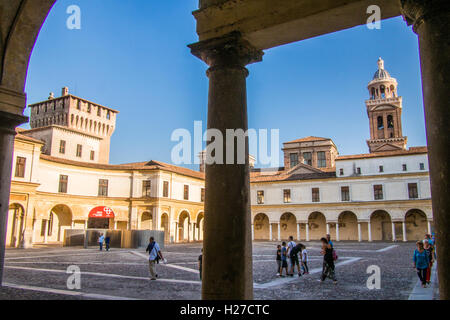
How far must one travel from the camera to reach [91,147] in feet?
162

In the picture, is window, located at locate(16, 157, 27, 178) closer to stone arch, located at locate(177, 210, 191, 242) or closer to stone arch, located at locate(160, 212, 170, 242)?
stone arch, located at locate(160, 212, 170, 242)

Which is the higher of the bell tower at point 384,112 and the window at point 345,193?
the bell tower at point 384,112

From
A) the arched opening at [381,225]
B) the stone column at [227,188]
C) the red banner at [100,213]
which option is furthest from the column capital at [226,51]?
the arched opening at [381,225]

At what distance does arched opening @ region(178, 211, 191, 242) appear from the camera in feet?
145

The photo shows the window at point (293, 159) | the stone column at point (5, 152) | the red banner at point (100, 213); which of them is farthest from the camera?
the window at point (293, 159)

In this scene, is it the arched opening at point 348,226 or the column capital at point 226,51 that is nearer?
the column capital at point 226,51

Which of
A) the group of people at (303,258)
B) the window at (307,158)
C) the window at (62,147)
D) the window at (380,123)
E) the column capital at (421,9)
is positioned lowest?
the group of people at (303,258)

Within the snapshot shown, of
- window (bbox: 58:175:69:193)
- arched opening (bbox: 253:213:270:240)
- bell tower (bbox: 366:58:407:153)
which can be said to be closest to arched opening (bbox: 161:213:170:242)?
window (bbox: 58:175:69:193)

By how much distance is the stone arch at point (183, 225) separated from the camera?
145ft

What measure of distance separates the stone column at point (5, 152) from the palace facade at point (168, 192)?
24.3 metres

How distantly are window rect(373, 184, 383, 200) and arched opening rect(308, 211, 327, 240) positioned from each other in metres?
7.54

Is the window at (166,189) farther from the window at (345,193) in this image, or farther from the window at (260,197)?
the window at (345,193)

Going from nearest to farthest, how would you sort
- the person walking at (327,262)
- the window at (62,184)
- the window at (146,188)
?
the person walking at (327,262), the window at (62,184), the window at (146,188)
